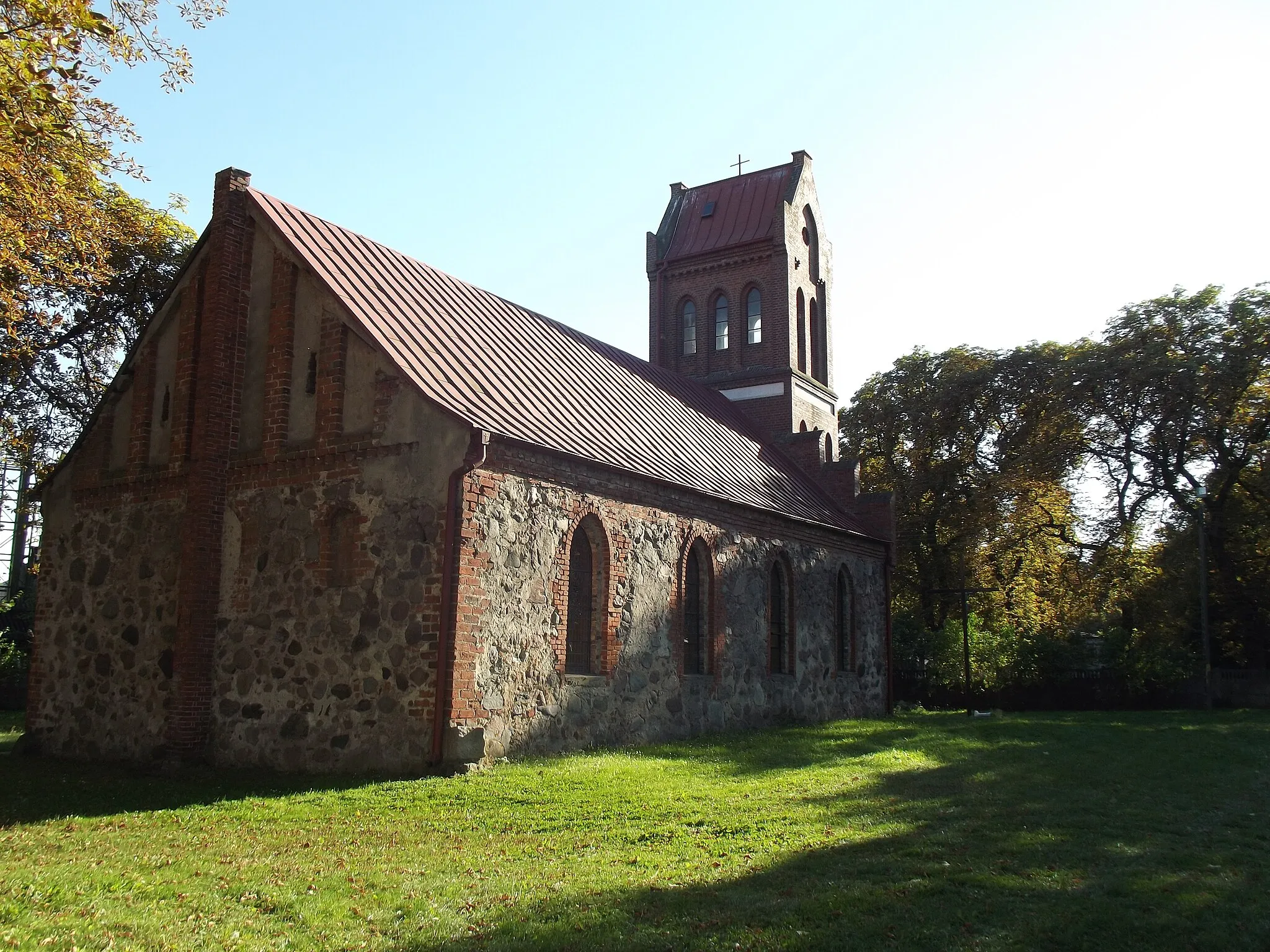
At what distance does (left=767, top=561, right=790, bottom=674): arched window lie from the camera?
65.2ft

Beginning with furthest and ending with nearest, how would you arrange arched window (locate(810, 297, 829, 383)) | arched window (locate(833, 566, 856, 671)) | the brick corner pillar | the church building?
arched window (locate(810, 297, 829, 383)) < arched window (locate(833, 566, 856, 671)) < the brick corner pillar < the church building

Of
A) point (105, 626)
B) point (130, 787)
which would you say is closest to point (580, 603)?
point (130, 787)

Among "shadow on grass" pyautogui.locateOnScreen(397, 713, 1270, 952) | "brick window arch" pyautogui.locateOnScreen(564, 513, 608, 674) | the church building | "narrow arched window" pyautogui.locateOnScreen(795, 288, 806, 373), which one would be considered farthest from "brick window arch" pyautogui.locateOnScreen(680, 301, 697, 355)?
"shadow on grass" pyautogui.locateOnScreen(397, 713, 1270, 952)

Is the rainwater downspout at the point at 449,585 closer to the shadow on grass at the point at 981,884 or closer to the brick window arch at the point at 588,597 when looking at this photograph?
the brick window arch at the point at 588,597

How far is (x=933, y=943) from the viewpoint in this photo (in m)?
6.25

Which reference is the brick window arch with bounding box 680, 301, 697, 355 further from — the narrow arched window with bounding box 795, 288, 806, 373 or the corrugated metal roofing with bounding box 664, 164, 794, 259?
the narrow arched window with bounding box 795, 288, 806, 373

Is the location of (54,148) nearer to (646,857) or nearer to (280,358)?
(280,358)

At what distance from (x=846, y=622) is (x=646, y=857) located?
15.4 meters

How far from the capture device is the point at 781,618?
20234mm

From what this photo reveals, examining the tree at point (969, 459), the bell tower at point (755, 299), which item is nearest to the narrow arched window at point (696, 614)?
the bell tower at point (755, 299)

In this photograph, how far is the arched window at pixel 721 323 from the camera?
28.9 m

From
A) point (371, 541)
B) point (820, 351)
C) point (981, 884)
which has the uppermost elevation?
point (820, 351)

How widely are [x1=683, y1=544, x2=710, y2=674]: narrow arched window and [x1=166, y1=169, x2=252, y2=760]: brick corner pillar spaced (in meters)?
7.21

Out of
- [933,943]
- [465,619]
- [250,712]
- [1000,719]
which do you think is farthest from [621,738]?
[1000,719]
